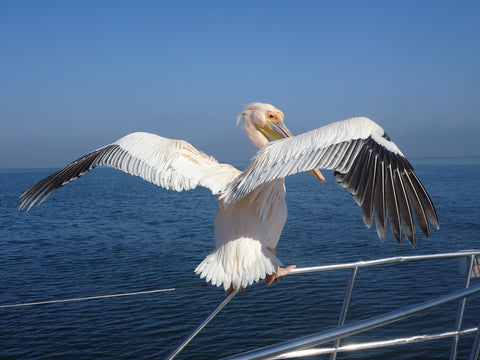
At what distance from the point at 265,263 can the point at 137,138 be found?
1544 millimetres

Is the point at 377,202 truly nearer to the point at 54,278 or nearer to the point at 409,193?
the point at 409,193

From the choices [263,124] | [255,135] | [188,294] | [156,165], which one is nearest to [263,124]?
[263,124]

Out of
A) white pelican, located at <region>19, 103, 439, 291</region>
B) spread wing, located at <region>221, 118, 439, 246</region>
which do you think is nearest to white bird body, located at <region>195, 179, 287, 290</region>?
white pelican, located at <region>19, 103, 439, 291</region>

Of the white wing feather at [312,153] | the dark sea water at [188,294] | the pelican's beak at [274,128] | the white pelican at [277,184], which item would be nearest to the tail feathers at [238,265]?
the white pelican at [277,184]

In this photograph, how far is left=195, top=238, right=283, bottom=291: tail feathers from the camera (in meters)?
2.63

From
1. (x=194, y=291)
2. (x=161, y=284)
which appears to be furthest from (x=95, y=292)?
(x=194, y=291)

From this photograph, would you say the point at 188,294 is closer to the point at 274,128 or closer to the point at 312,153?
the point at 274,128

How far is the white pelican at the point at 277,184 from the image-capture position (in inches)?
93.6

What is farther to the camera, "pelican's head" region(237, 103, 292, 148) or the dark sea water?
the dark sea water

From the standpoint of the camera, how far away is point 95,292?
11789 millimetres

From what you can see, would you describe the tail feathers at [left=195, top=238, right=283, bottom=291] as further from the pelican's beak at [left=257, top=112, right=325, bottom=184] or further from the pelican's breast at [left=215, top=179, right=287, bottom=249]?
the pelican's beak at [left=257, top=112, right=325, bottom=184]

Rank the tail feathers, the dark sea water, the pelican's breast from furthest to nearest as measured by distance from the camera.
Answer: the dark sea water, the pelican's breast, the tail feathers

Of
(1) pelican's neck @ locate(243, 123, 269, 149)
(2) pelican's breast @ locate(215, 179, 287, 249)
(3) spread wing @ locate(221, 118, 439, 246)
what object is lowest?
(2) pelican's breast @ locate(215, 179, 287, 249)

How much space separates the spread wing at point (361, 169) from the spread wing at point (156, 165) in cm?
35
